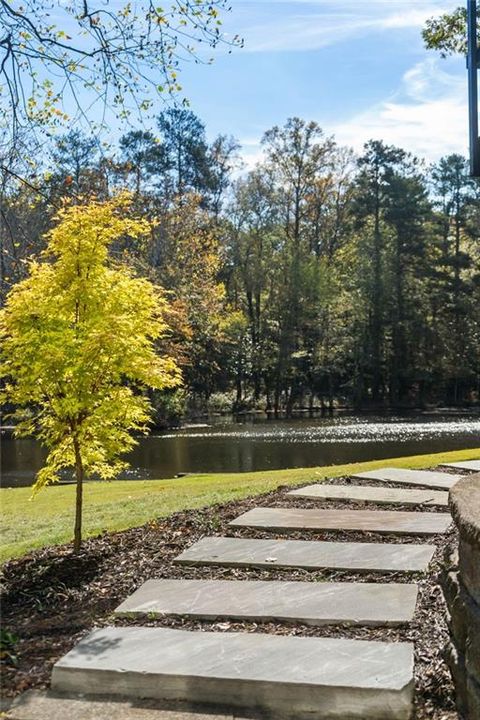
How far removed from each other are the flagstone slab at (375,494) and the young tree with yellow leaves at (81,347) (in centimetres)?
167

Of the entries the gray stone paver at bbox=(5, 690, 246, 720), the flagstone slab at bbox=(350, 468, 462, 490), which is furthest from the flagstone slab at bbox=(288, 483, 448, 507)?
the gray stone paver at bbox=(5, 690, 246, 720)

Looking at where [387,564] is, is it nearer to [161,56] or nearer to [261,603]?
[261,603]

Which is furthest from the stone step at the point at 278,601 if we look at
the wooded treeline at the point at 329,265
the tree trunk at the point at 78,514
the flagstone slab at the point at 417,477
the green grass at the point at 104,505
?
the wooded treeline at the point at 329,265

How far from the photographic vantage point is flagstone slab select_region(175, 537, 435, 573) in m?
3.80

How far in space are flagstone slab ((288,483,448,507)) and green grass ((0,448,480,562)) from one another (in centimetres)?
68

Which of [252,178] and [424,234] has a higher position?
[252,178]

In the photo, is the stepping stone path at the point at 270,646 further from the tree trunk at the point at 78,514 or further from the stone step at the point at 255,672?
the tree trunk at the point at 78,514

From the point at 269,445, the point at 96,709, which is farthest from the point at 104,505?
the point at 269,445

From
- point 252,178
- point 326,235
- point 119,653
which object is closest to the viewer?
point 119,653

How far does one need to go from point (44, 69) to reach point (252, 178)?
94.1 ft

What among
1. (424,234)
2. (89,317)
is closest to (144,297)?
(89,317)

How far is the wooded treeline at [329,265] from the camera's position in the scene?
32.3 metres

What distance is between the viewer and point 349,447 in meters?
17.3

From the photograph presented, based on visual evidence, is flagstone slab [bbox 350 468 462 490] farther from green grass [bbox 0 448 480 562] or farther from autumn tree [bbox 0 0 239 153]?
autumn tree [bbox 0 0 239 153]
